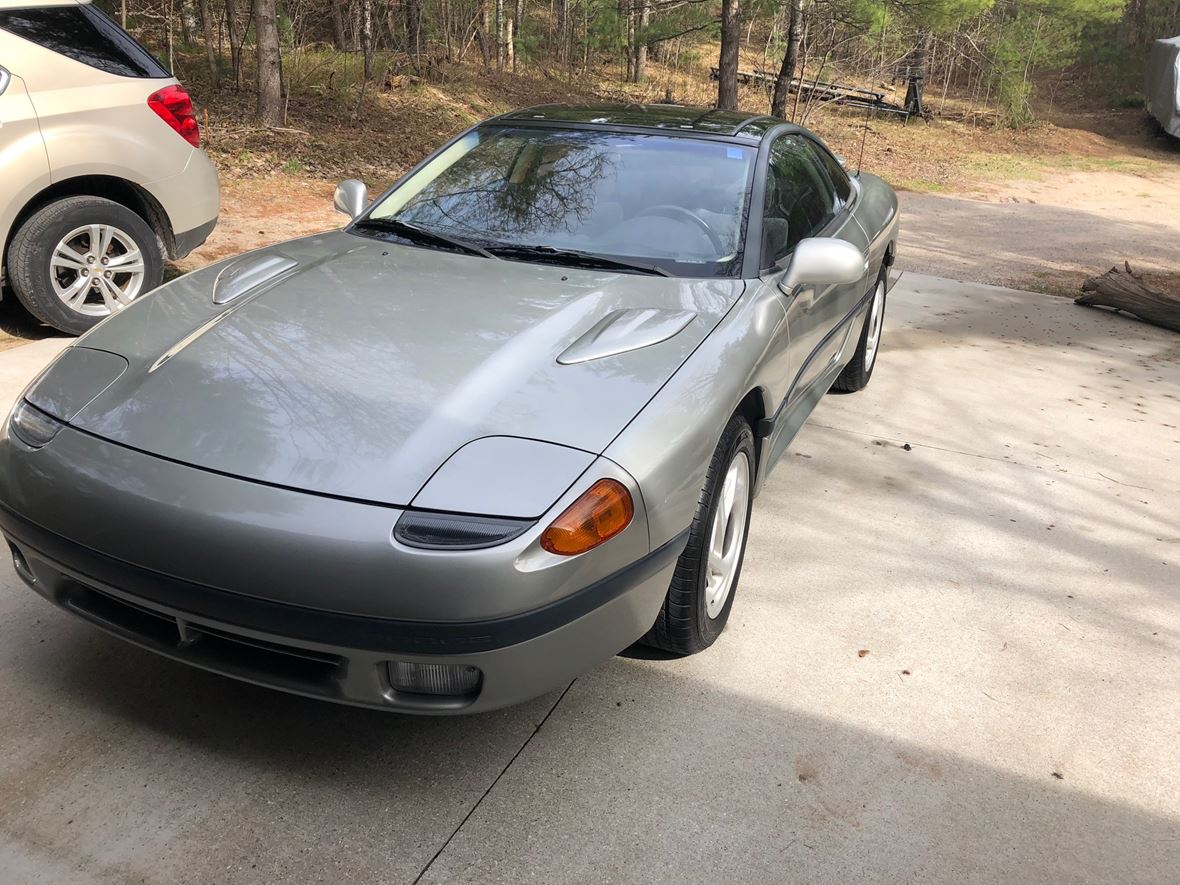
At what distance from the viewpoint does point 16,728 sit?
243 cm

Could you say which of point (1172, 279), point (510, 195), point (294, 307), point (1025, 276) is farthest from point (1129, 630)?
point (1172, 279)

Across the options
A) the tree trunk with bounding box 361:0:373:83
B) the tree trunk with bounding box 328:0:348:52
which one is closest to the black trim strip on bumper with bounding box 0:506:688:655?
the tree trunk with bounding box 361:0:373:83

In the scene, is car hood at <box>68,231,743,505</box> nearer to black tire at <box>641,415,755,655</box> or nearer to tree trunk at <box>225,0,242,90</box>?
black tire at <box>641,415,755,655</box>

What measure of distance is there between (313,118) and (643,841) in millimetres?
12748

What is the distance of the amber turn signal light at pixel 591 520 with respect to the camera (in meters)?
2.06

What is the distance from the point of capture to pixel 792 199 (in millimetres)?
3867

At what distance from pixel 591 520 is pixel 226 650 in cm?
88

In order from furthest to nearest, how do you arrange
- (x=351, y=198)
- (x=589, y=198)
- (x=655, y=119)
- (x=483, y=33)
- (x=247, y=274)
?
(x=483, y=33), (x=655, y=119), (x=351, y=198), (x=589, y=198), (x=247, y=274)

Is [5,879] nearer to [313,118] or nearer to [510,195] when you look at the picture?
[510,195]

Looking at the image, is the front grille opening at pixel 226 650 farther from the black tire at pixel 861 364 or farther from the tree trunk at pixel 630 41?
the tree trunk at pixel 630 41

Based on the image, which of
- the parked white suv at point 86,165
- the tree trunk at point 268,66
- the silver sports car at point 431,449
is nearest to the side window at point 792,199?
the silver sports car at point 431,449

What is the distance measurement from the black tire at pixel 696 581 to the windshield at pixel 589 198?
687 mm

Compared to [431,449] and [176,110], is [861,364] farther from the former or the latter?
[176,110]

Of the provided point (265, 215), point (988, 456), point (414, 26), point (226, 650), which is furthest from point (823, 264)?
point (414, 26)
